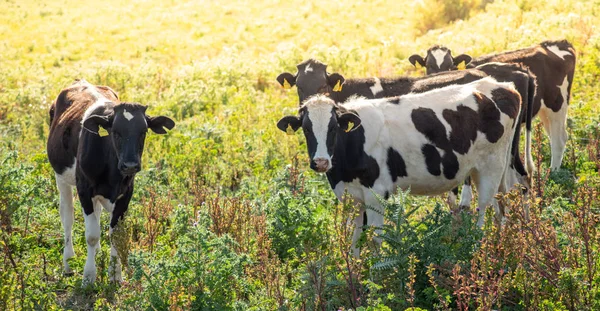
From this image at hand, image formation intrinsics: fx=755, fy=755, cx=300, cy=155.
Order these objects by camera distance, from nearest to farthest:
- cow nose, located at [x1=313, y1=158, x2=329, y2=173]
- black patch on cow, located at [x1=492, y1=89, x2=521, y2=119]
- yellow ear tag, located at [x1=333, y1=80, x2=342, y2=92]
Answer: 1. cow nose, located at [x1=313, y1=158, x2=329, y2=173]
2. black patch on cow, located at [x1=492, y1=89, x2=521, y2=119]
3. yellow ear tag, located at [x1=333, y1=80, x2=342, y2=92]

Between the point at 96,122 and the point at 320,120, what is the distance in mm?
2464

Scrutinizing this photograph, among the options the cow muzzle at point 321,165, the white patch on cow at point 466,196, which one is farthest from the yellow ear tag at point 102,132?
the white patch on cow at point 466,196

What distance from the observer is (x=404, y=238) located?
646 centimetres

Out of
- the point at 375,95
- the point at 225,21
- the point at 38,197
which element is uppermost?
the point at 375,95

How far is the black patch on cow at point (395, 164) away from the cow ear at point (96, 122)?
3112 mm

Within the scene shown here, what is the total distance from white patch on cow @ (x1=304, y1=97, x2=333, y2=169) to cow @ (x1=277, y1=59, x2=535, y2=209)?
2.54 metres

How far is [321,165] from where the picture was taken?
775cm

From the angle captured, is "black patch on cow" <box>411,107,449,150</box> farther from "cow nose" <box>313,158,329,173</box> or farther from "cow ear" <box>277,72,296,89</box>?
"cow ear" <box>277,72,296,89</box>

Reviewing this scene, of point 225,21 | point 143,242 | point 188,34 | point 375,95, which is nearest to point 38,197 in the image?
point 143,242

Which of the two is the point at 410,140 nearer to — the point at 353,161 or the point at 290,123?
the point at 353,161

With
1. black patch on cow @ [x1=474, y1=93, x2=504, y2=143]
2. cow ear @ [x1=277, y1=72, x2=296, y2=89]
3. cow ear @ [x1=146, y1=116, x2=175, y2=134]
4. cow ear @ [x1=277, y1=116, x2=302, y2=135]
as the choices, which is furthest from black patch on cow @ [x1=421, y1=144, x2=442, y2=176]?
cow ear @ [x1=277, y1=72, x2=296, y2=89]

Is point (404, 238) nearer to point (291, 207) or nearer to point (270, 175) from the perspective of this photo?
point (291, 207)

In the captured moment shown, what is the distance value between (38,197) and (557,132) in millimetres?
8067

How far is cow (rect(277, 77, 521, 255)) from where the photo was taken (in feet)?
26.7
